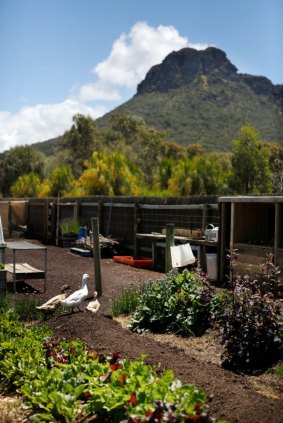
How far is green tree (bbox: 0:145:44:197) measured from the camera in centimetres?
4912

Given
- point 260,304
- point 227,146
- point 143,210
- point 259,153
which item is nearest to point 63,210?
point 143,210

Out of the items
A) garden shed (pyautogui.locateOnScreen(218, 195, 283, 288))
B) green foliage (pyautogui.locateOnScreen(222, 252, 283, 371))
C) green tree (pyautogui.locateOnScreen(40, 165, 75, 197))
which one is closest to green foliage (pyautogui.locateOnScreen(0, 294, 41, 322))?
green foliage (pyautogui.locateOnScreen(222, 252, 283, 371))

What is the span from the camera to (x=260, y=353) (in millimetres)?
5676

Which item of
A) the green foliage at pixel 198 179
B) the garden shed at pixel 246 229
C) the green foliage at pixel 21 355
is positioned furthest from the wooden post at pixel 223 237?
the green foliage at pixel 198 179

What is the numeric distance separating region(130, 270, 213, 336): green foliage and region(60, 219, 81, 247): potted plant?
41.8 feet

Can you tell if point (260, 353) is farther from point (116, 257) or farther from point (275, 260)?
point (116, 257)

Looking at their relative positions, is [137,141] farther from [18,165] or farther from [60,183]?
[60,183]

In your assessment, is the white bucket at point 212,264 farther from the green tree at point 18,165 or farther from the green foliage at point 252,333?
the green tree at point 18,165

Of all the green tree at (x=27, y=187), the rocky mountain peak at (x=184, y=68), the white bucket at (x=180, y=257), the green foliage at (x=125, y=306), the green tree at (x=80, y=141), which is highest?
the rocky mountain peak at (x=184, y=68)

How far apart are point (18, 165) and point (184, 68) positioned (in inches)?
1468

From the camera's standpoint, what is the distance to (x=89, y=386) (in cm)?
442

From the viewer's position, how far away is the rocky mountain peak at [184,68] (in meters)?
76.7

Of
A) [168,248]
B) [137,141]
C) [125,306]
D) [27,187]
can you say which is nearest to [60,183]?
[27,187]

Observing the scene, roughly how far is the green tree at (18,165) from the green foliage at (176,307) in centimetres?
4193
